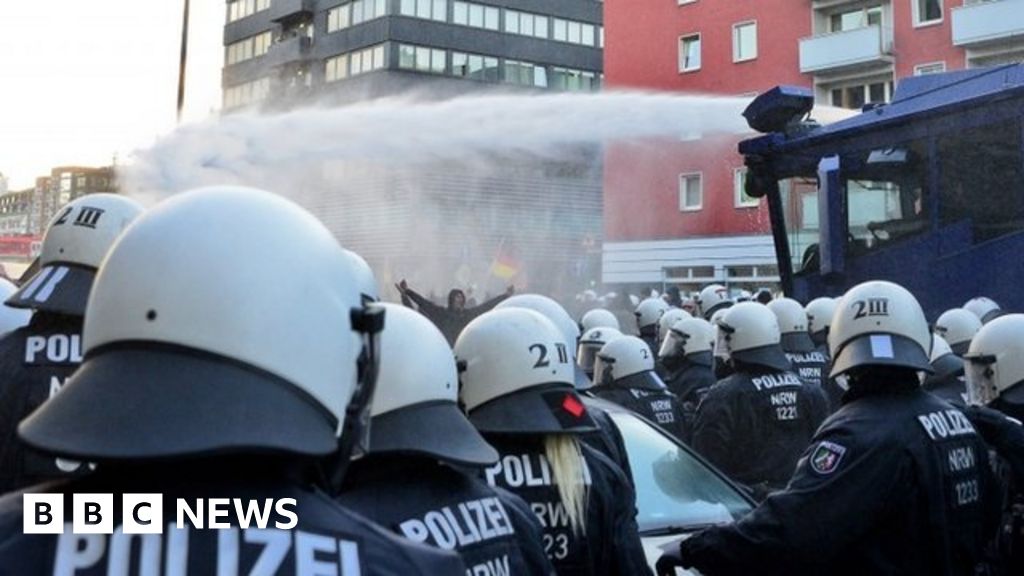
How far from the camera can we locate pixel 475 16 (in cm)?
4975

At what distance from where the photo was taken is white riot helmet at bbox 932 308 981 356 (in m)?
6.61

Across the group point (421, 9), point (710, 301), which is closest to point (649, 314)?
point (710, 301)

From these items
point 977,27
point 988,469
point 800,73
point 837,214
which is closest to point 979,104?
point 837,214

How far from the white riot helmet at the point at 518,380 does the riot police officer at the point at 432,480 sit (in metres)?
0.56

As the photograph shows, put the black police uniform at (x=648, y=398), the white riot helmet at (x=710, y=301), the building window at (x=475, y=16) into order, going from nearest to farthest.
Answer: the black police uniform at (x=648, y=398)
the white riot helmet at (x=710, y=301)
the building window at (x=475, y=16)

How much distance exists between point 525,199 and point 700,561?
3711 centimetres

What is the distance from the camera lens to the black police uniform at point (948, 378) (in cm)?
564

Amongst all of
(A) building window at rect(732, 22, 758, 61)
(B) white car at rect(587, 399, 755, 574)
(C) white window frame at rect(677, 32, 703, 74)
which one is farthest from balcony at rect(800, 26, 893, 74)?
(B) white car at rect(587, 399, 755, 574)

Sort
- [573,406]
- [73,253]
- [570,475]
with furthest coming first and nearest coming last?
1. [73,253]
2. [573,406]
3. [570,475]

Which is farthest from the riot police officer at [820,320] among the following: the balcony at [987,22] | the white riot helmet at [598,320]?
the balcony at [987,22]

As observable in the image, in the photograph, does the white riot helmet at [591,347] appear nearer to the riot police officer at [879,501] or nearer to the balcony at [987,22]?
the riot police officer at [879,501]

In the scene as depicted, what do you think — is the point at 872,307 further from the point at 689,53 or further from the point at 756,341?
the point at 689,53

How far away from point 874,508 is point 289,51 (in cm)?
5160

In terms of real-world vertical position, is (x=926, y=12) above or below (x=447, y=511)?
above
